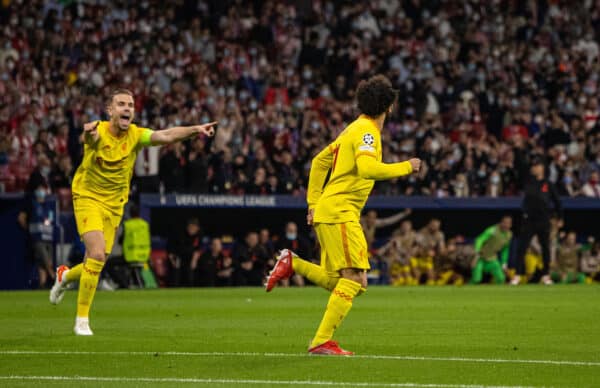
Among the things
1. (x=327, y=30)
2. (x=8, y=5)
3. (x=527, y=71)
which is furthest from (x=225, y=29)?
(x=527, y=71)

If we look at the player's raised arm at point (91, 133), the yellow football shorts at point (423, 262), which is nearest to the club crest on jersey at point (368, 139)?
the player's raised arm at point (91, 133)

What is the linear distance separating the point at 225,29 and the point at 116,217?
21.0m

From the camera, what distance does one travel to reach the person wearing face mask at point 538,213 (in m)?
25.1

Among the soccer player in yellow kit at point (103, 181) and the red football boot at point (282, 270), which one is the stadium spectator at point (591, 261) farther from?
the red football boot at point (282, 270)

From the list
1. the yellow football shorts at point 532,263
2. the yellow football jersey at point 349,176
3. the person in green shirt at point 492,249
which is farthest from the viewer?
the yellow football shorts at point 532,263

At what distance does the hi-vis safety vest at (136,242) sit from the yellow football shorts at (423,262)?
20.9ft

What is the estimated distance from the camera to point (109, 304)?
1834cm

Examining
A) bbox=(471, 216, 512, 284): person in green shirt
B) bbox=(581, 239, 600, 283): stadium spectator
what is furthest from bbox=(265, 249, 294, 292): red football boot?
bbox=(581, 239, 600, 283): stadium spectator

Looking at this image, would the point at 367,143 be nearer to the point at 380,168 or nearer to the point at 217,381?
the point at 380,168

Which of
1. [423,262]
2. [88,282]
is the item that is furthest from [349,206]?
[423,262]

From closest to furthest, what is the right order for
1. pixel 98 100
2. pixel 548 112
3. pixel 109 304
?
pixel 109 304, pixel 98 100, pixel 548 112

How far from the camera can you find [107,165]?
1224 cm

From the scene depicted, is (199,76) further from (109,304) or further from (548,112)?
(109,304)

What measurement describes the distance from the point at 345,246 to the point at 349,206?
0.35 m
